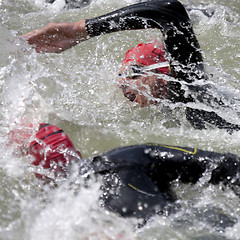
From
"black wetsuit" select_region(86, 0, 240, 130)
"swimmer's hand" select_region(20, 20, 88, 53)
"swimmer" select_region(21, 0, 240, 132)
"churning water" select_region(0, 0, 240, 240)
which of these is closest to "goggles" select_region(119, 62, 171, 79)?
"swimmer" select_region(21, 0, 240, 132)

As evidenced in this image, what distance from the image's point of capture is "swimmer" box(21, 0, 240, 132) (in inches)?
104

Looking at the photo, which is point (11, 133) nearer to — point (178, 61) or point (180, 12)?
point (178, 61)

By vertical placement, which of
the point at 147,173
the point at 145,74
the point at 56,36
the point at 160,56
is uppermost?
the point at 56,36

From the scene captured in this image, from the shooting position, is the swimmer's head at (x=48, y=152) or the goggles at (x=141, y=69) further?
the goggles at (x=141, y=69)

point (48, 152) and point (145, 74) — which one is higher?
point (145, 74)

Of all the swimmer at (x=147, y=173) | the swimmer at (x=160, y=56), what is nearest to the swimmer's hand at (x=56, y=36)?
the swimmer at (x=160, y=56)

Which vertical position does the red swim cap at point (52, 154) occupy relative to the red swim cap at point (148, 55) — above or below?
below

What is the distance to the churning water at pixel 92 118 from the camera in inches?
76.4

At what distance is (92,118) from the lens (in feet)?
9.83

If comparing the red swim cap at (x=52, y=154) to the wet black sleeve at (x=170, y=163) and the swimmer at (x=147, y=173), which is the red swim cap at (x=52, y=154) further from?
the wet black sleeve at (x=170, y=163)

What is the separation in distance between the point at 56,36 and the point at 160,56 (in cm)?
96

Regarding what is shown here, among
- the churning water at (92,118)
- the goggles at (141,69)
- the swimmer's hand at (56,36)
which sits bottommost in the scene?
the churning water at (92,118)

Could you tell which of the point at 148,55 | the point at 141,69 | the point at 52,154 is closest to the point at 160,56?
the point at 148,55

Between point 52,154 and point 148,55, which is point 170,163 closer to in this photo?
point 52,154
